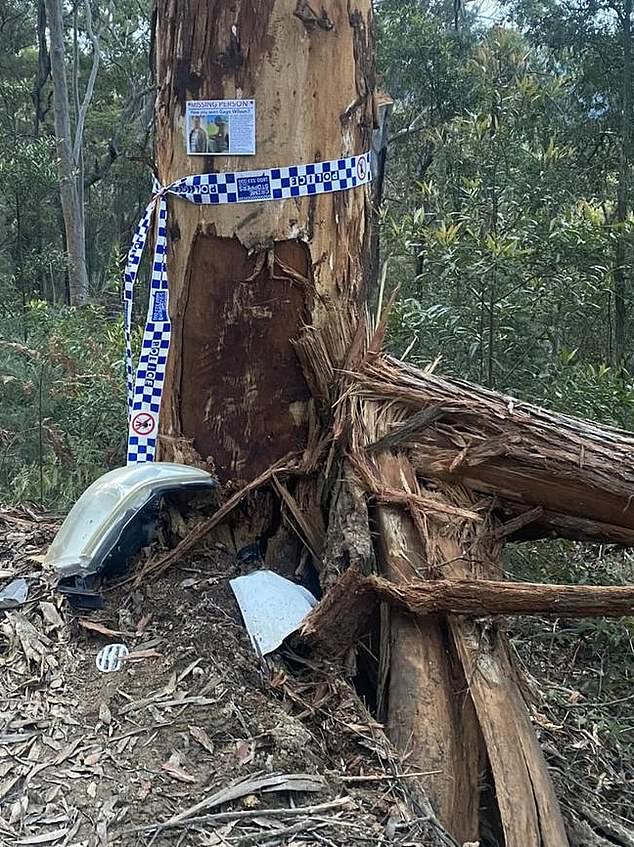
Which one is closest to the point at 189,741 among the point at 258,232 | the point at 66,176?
the point at 258,232

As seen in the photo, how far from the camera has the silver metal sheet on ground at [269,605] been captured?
245 cm

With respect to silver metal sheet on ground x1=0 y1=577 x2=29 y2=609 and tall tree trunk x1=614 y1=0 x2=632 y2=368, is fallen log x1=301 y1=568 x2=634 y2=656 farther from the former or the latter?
tall tree trunk x1=614 y1=0 x2=632 y2=368

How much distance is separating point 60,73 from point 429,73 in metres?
8.38

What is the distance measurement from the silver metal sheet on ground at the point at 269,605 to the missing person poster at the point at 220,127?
1.35 meters

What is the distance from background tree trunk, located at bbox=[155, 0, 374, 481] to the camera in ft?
8.85

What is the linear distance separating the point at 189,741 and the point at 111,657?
41cm

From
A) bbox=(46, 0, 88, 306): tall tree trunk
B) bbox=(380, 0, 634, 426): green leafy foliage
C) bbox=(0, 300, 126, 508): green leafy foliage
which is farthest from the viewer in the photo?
bbox=(46, 0, 88, 306): tall tree trunk

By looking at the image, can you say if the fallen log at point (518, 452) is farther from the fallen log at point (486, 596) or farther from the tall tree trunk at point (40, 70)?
the tall tree trunk at point (40, 70)

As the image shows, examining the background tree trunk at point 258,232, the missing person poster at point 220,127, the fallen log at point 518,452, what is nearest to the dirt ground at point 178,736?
the background tree trunk at point 258,232

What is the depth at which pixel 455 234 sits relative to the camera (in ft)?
16.8

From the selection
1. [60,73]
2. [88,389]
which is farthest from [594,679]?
[60,73]

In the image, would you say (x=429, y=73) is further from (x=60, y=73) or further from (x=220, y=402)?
Result: (x=220, y=402)

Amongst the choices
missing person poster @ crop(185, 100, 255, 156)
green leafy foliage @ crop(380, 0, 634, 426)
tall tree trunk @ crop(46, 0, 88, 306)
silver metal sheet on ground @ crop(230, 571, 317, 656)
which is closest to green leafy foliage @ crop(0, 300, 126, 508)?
green leafy foliage @ crop(380, 0, 634, 426)

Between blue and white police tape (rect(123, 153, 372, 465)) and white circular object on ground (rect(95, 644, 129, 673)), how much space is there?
0.69 meters
